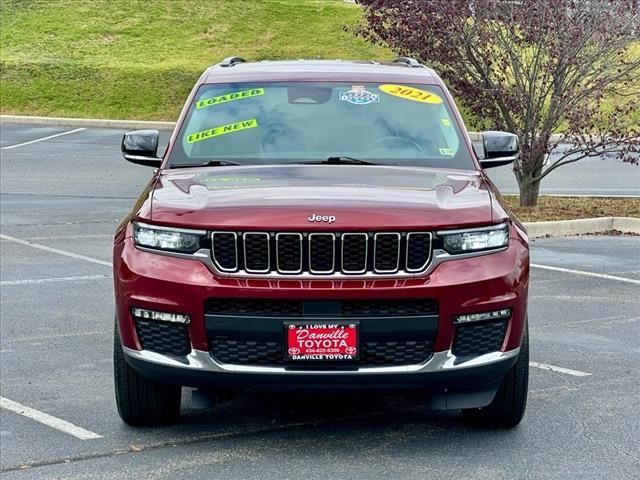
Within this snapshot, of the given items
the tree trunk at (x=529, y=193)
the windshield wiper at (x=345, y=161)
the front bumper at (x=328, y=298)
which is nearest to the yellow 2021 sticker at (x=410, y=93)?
the windshield wiper at (x=345, y=161)

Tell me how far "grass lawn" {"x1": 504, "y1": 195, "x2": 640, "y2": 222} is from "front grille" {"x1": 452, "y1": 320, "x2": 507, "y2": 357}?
898 centimetres

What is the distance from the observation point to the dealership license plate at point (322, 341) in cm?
523

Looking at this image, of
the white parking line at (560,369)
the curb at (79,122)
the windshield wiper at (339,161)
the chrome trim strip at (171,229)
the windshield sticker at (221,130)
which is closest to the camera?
the chrome trim strip at (171,229)

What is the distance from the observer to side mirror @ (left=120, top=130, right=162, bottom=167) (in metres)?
6.77

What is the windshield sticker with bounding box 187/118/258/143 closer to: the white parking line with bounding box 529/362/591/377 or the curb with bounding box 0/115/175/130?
the white parking line with bounding box 529/362/591/377

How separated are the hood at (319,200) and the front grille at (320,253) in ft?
0.14

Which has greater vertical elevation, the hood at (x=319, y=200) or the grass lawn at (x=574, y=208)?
the hood at (x=319, y=200)

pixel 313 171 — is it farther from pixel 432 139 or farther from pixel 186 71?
pixel 186 71

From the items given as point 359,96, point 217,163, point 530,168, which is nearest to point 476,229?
point 217,163

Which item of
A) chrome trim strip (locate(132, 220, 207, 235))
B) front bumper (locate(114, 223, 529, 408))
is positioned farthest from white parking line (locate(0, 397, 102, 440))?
chrome trim strip (locate(132, 220, 207, 235))

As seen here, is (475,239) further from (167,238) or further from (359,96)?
(359,96)

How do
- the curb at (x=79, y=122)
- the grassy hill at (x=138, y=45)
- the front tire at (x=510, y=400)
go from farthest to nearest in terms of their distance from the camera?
the grassy hill at (x=138, y=45) → the curb at (x=79, y=122) → the front tire at (x=510, y=400)

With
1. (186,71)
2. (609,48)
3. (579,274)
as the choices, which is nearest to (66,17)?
(186,71)

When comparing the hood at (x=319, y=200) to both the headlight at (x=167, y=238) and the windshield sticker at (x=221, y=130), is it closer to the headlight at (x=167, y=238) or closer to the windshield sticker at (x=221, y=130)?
the headlight at (x=167, y=238)
